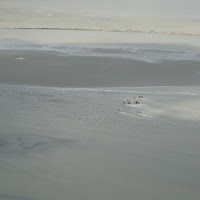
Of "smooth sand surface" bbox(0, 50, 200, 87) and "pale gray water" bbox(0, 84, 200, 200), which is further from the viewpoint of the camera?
"smooth sand surface" bbox(0, 50, 200, 87)

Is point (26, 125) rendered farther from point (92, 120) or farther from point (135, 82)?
point (135, 82)

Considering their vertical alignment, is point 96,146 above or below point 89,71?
below

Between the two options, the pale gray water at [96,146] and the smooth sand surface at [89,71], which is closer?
the pale gray water at [96,146]

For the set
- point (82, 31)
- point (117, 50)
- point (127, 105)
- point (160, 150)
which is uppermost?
point (82, 31)

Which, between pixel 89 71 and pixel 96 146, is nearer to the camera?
pixel 96 146

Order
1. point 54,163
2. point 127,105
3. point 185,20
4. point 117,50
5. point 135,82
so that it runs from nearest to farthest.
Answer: point 54,163
point 127,105
point 135,82
point 117,50
point 185,20

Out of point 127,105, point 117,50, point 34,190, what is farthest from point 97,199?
point 117,50

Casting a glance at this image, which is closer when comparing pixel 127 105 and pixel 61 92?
pixel 127 105

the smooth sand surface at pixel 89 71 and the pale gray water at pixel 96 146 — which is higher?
the smooth sand surface at pixel 89 71
